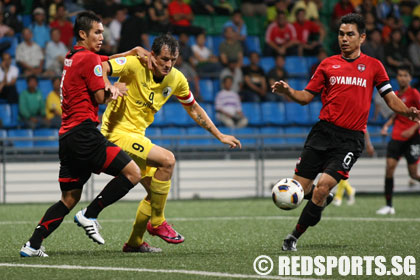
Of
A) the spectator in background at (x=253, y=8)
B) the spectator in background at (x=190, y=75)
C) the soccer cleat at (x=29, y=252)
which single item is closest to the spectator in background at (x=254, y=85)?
the spectator in background at (x=190, y=75)

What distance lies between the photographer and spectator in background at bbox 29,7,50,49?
56.1ft

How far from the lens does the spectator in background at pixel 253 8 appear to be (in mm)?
19812

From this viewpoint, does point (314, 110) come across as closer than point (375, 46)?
Yes

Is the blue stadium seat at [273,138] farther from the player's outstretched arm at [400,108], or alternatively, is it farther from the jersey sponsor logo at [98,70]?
the jersey sponsor logo at [98,70]

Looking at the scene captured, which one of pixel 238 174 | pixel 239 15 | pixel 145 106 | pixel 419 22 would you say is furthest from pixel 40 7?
pixel 145 106

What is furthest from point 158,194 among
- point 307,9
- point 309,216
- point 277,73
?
point 307,9

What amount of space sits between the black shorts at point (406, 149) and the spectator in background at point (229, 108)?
5159mm

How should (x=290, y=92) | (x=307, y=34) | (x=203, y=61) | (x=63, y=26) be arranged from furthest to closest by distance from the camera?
(x=307, y=34) → (x=203, y=61) → (x=63, y=26) → (x=290, y=92)

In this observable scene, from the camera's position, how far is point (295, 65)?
18.8 metres

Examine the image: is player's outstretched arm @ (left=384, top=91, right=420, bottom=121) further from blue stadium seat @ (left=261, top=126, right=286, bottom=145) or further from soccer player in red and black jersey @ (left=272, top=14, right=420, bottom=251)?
blue stadium seat @ (left=261, top=126, right=286, bottom=145)

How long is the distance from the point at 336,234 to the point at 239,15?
10467 mm

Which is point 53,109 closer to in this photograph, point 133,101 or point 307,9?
point 307,9

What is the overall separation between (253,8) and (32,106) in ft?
23.1

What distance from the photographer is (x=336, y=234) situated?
29.6ft
